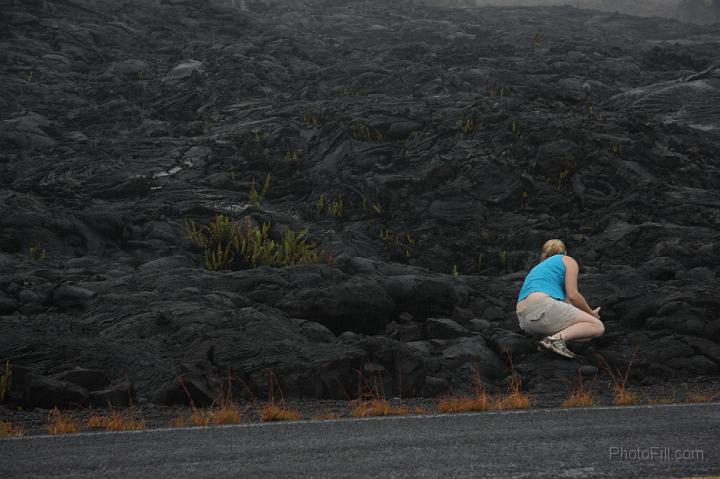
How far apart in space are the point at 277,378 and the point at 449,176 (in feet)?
35.9

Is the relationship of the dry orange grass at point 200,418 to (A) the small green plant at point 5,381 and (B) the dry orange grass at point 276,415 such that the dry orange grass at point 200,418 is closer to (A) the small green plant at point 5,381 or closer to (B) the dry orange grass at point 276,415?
(B) the dry orange grass at point 276,415

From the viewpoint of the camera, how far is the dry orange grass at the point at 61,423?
5918mm

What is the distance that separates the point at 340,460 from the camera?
15.2ft

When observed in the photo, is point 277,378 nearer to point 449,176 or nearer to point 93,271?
point 93,271

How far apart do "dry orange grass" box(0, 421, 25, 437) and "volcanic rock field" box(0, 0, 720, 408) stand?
3.10 ft

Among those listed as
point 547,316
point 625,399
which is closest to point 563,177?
point 547,316

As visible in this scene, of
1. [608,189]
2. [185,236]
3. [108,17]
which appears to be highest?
[108,17]

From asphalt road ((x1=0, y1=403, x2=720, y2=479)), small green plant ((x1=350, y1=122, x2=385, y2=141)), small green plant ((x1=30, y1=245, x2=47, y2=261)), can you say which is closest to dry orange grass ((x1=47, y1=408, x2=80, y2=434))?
asphalt road ((x1=0, y1=403, x2=720, y2=479))

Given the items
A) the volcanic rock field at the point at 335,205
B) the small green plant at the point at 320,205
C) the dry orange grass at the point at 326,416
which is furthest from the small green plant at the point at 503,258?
the dry orange grass at the point at 326,416

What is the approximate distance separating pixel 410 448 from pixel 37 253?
10.6m

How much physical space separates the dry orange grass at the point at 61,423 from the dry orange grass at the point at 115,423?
0.50ft

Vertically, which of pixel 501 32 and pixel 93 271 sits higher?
pixel 501 32

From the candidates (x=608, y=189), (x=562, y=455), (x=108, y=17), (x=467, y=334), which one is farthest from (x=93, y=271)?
(x=108, y=17)

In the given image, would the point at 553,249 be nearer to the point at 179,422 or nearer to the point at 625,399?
the point at 625,399
